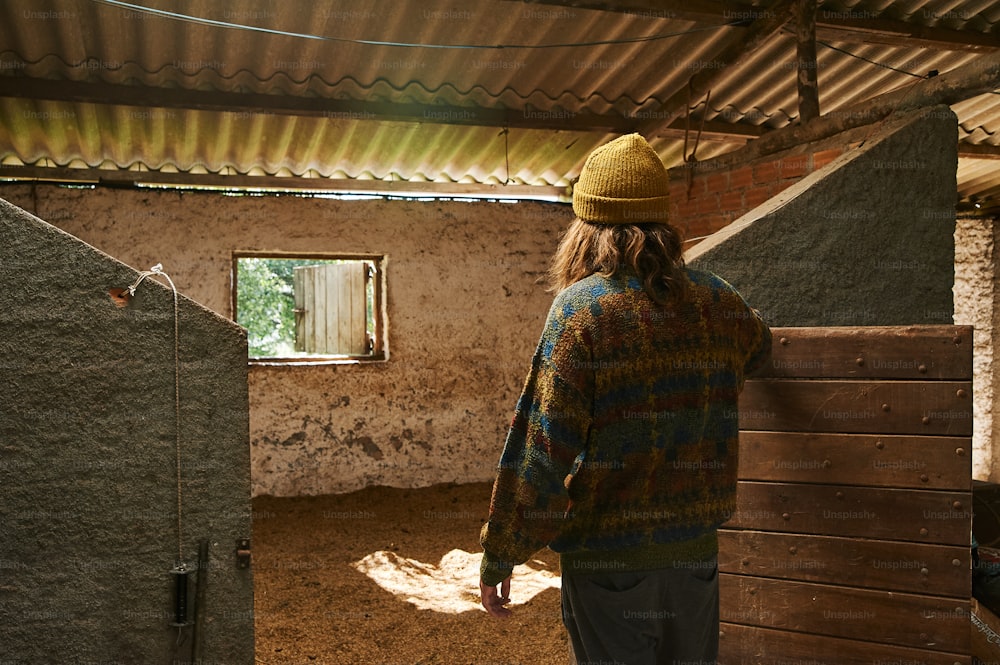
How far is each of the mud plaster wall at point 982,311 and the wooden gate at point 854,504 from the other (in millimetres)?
6849

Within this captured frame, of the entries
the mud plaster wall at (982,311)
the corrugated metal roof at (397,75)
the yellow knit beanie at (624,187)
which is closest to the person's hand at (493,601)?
the yellow knit beanie at (624,187)

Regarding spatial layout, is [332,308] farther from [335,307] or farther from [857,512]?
[857,512]

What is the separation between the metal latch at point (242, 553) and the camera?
7.16 ft

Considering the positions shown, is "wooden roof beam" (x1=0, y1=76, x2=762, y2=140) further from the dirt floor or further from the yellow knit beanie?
the yellow knit beanie

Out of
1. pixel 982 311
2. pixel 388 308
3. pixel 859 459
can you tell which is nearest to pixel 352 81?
pixel 388 308

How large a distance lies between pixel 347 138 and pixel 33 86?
198 centimetres

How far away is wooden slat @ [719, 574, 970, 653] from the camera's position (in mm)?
2389

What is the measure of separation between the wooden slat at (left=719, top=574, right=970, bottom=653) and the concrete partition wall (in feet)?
5.03

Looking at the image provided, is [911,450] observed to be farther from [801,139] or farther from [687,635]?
[801,139]

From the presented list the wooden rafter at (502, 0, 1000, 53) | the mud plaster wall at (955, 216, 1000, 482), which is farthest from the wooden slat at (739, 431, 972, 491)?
the mud plaster wall at (955, 216, 1000, 482)

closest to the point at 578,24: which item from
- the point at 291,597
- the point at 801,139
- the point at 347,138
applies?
the point at 801,139

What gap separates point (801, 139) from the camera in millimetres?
4262

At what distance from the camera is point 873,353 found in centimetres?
247

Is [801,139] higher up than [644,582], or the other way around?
[801,139]
